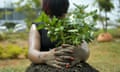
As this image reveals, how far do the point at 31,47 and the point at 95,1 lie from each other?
1076 centimetres

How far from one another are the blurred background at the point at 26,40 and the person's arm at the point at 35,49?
0.38m

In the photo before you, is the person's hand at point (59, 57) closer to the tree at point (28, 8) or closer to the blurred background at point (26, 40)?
the blurred background at point (26, 40)

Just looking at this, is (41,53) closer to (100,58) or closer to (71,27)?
(71,27)

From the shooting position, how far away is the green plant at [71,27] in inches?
74.9

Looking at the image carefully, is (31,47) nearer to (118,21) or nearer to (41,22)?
(41,22)

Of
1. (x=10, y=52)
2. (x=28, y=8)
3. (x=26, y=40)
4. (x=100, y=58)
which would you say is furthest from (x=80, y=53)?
(x=28, y=8)

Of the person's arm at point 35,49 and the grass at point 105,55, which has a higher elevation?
the person's arm at point 35,49

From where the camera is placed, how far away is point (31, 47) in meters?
2.11

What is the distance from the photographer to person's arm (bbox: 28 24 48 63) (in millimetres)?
2018

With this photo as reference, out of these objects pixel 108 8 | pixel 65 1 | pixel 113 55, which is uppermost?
pixel 65 1

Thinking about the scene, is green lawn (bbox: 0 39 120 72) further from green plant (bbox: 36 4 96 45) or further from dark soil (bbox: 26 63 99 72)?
green plant (bbox: 36 4 96 45)

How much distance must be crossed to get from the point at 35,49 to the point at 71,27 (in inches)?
12.5

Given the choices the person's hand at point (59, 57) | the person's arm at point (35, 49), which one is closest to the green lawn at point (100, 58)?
the person's arm at point (35, 49)

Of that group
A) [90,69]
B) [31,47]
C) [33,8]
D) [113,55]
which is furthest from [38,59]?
[33,8]
